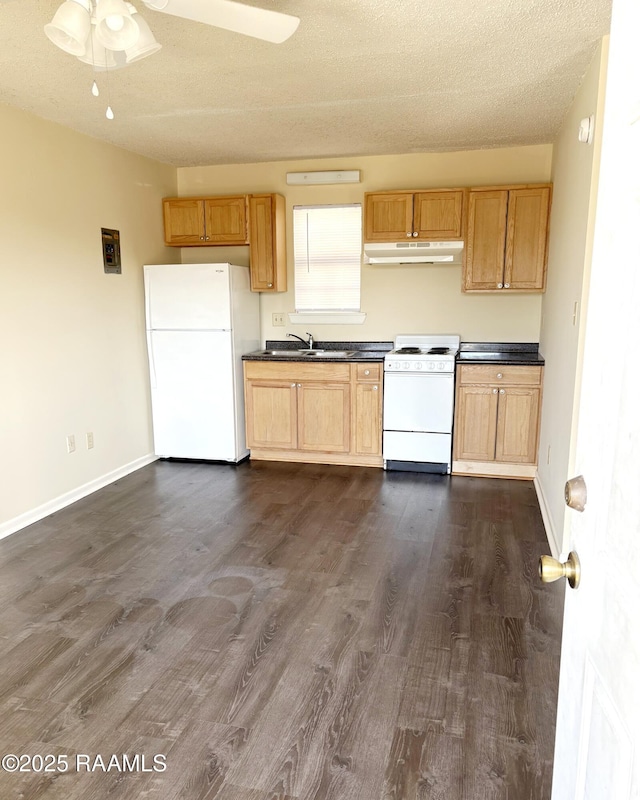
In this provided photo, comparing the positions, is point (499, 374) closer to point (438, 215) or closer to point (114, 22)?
point (438, 215)

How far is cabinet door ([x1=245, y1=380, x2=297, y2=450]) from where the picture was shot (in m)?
4.72

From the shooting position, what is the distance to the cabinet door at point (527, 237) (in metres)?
4.26

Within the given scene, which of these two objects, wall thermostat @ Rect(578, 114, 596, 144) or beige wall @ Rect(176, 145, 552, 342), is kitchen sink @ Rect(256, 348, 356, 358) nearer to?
beige wall @ Rect(176, 145, 552, 342)

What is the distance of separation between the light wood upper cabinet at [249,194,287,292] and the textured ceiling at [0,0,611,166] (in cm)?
51

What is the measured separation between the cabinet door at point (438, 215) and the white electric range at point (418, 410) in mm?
950

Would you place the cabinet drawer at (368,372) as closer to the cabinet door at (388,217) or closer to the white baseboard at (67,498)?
the cabinet door at (388,217)

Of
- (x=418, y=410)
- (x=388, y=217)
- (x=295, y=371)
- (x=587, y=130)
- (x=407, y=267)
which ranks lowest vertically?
(x=418, y=410)

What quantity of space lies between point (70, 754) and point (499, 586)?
192 centimetres

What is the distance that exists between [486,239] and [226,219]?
220 centimetres

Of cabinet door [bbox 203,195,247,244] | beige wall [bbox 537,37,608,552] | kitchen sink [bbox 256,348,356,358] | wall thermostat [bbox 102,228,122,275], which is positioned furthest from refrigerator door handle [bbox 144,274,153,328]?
beige wall [bbox 537,37,608,552]

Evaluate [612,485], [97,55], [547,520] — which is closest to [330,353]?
[547,520]

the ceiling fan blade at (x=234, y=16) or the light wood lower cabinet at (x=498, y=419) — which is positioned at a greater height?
the ceiling fan blade at (x=234, y=16)

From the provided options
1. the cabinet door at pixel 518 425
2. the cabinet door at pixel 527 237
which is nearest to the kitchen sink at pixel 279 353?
the cabinet door at pixel 518 425

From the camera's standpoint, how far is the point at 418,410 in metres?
4.40
